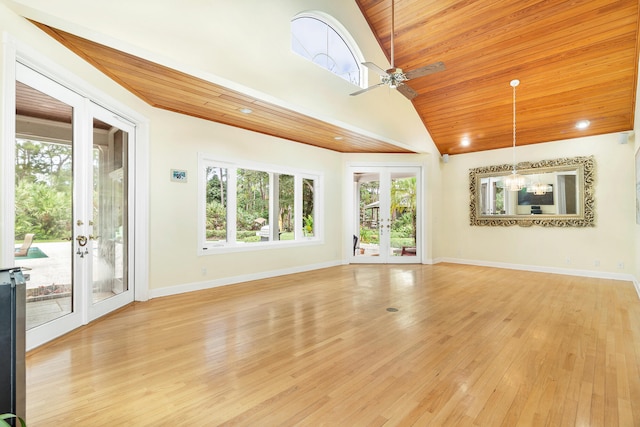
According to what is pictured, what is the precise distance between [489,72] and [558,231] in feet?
11.8

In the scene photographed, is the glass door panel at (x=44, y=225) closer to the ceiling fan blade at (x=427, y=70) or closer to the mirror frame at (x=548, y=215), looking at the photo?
the ceiling fan blade at (x=427, y=70)

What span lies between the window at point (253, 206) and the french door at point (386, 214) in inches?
48.3

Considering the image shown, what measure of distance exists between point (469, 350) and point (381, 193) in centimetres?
502

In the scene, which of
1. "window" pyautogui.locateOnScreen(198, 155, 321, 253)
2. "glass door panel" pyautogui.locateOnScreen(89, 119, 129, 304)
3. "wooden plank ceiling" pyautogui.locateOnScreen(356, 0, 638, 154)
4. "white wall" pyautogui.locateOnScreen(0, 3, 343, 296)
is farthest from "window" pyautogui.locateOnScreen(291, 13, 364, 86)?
"glass door panel" pyautogui.locateOnScreen(89, 119, 129, 304)

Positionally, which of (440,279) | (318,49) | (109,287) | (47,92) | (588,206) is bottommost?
(440,279)

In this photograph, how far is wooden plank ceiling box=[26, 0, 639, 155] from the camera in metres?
3.92

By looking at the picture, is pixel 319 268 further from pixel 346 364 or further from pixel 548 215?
pixel 548 215

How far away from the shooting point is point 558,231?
6297mm

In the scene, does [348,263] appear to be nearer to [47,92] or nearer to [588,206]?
[588,206]

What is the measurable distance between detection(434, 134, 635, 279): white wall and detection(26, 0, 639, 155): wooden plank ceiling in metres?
0.37

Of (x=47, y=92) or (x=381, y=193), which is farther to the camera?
(x=381, y=193)

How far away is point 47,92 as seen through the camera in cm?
280

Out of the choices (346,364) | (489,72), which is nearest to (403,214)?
(489,72)

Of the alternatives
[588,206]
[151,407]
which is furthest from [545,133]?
[151,407]
